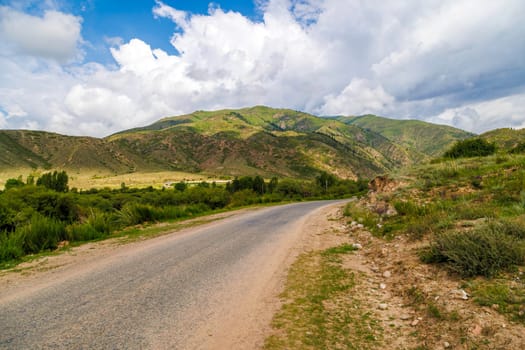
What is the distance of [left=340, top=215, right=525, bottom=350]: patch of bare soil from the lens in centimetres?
326

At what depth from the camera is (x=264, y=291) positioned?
206 inches

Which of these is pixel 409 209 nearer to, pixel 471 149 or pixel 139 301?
pixel 139 301

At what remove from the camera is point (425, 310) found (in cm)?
414

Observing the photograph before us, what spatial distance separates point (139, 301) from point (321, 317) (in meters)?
2.92

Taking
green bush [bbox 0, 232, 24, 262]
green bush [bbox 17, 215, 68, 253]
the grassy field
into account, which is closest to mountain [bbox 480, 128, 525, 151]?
green bush [bbox 17, 215, 68, 253]

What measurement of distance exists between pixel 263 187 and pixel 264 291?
2654 inches

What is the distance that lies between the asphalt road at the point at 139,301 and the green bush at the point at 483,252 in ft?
11.7

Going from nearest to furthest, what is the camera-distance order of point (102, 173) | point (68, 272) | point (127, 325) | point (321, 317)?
point (127, 325), point (321, 317), point (68, 272), point (102, 173)

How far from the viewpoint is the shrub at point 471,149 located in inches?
771

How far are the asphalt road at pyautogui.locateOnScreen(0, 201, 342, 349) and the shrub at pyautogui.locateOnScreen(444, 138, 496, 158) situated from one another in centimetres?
1905

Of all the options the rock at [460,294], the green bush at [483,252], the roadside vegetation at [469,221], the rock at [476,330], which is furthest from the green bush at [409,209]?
the rock at [476,330]

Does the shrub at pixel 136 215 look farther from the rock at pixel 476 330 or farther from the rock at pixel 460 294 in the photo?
the rock at pixel 476 330

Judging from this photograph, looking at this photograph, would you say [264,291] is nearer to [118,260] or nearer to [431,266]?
[431,266]

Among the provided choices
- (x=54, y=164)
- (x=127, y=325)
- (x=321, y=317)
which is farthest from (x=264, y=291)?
(x=54, y=164)
